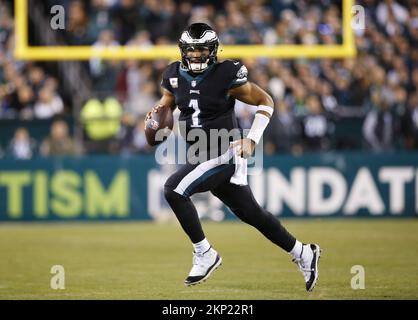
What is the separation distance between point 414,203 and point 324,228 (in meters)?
1.81

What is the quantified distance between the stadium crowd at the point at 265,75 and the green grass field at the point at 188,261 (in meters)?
1.41

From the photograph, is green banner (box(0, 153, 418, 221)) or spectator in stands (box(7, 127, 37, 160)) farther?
spectator in stands (box(7, 127, 37, 160))

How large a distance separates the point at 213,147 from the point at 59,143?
22.6 ft

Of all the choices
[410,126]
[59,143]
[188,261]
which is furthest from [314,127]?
[188,261]

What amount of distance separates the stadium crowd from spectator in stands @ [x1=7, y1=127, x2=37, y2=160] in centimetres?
1

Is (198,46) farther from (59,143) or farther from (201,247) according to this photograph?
(59,143)

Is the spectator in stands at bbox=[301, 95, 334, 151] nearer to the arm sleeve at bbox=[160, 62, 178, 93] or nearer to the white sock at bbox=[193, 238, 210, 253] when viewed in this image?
the arm sleeve at bbox=[160, 62, 178, 93]

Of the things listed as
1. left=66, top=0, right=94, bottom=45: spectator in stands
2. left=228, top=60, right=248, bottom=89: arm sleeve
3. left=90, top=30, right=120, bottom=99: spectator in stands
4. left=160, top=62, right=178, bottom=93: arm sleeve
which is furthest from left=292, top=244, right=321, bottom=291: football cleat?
left=90, top=30, right=120, bottom=99: spectator in stands

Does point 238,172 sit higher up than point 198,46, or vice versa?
point 198,46

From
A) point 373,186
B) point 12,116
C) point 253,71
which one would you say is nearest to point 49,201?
point 12,116

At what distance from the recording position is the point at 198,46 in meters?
7.34

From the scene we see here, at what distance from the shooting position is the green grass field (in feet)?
24.0

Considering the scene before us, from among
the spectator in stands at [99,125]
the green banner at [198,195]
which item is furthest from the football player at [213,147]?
the spectator in stands at [99,125]

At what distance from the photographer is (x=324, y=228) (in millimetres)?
12609
